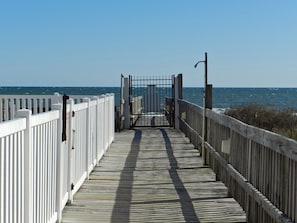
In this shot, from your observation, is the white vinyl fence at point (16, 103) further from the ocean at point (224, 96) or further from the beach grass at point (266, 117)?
the ocean at point (224, 96)

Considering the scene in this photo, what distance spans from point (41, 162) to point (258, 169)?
2.40m

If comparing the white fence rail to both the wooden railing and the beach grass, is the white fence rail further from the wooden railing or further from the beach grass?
the beach grass

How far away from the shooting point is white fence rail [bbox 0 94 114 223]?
13.4 feet

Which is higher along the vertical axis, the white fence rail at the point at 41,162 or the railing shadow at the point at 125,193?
the white fence rail at the point at 41,162

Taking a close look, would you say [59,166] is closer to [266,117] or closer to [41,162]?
[41,162]

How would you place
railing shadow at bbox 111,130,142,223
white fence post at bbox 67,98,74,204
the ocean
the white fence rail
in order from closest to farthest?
the white fence rail < railing shadow at bbox 111,130,142,223 < white fence post at bbox 67,98,74,204 < the ocean

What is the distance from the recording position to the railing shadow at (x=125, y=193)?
6766 millimetres

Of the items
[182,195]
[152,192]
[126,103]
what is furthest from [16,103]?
[126,103]

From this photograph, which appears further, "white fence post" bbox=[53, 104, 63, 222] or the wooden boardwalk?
the wooden boardwalk

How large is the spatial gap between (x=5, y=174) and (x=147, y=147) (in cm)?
1096

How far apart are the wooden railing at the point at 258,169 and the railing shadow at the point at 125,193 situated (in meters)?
1.54

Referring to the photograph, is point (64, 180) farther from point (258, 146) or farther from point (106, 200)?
point (258, 146)

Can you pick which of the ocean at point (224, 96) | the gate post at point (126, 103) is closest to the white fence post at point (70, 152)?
the gate post at point (126, 103)

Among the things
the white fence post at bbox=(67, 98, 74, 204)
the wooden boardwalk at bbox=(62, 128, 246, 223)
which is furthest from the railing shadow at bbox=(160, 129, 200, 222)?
the white fence post at bbox=(67, 98, 74, 204)
